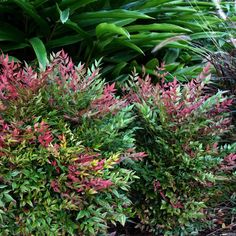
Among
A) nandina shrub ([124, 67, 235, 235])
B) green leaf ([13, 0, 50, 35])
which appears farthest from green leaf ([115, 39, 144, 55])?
nandina shrub ([124, 67, 235, 235])

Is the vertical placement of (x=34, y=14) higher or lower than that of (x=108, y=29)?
higher

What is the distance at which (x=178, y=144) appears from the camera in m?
2.94

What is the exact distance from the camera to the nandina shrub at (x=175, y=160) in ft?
9.57

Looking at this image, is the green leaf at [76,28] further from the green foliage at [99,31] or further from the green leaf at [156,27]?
the green leaf at [156,27]

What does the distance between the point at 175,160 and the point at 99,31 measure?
1.47m

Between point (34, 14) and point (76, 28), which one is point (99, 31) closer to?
point (76, 28)

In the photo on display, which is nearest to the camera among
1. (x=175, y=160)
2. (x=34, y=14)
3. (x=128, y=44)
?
(x=175, y=160)

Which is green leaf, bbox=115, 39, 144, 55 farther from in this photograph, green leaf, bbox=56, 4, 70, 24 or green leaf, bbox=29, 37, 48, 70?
green leaf, bbox=29, 37, 48, 70

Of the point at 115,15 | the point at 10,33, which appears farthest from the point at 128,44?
the point at 10,33

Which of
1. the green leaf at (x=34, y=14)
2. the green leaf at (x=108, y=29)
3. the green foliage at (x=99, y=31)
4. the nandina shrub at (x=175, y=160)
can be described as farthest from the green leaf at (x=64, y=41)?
the nandina shrub at (x=175, y=160)

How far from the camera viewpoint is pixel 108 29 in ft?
12.3

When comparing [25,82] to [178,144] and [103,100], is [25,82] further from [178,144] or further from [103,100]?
[178,144]

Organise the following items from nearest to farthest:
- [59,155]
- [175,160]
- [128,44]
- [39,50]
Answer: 1. [59,155]
2. [175,160]
3. [39,50]
4. [128,44]

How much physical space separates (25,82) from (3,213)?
2.49 feet
